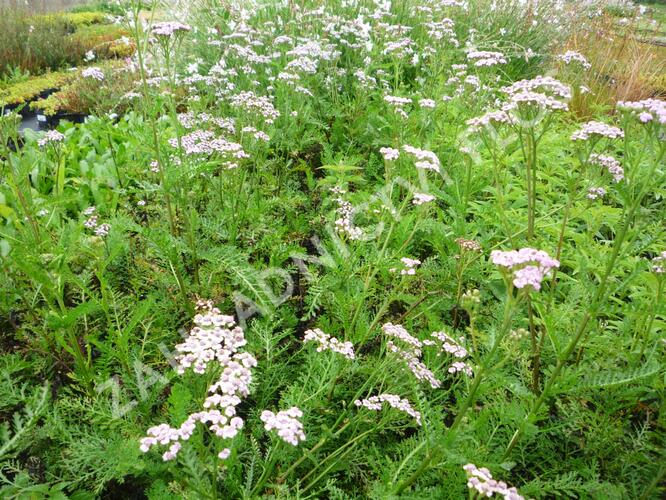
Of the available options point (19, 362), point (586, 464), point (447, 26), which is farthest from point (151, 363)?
point (447, 26)

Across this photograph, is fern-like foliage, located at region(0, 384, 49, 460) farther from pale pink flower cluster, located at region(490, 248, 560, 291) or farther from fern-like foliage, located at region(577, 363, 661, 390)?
fern-like foliage, located at region(577, 363, 661, 390)

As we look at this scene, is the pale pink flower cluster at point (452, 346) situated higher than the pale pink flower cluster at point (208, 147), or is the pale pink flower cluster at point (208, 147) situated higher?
the pale pink flower cluster at point (208, 147)

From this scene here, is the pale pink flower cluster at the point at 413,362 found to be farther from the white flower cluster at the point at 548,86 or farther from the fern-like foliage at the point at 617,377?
the white flower cluster at the point at 548,86

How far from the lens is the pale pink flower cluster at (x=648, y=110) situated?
151 centimetres

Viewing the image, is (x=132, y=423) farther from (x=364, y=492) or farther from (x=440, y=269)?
(x=440, y=269)

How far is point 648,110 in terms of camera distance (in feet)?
5.20

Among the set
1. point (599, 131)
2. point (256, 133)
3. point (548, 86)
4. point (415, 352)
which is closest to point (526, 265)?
point (415, 352)

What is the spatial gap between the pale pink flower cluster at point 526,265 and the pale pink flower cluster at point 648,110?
0.62 m

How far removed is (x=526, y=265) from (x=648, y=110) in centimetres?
75

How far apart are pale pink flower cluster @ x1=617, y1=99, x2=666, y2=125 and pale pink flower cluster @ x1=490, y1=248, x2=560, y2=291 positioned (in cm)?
62

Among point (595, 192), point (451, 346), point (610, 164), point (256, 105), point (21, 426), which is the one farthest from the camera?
point (256, 105)

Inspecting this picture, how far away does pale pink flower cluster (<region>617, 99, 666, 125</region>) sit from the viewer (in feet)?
4.96

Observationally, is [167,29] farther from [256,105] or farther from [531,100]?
[531,100]

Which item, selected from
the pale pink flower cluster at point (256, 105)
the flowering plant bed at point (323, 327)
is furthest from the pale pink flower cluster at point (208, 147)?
the pale pink flower cluster at point (256, 105)
